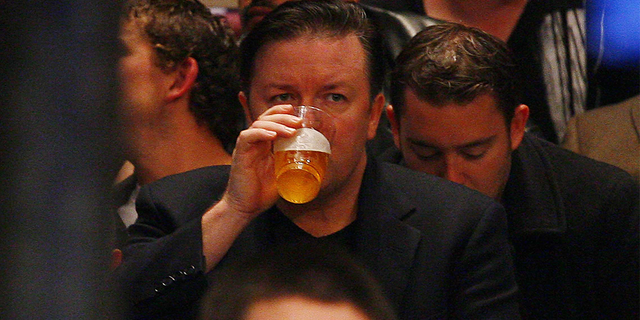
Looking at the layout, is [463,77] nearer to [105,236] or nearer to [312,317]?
[312,317]

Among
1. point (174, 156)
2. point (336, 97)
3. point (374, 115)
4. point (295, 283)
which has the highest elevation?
point (295, 283)

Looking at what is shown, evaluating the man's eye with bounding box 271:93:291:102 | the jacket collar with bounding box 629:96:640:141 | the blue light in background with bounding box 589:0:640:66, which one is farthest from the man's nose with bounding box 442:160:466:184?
the blue light in background with bounding box 589:0:640:66

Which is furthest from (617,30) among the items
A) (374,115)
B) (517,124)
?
(374,115)

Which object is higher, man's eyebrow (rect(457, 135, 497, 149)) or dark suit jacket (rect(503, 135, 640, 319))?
man's eyebrow (rect(457, 135, 497, 149))

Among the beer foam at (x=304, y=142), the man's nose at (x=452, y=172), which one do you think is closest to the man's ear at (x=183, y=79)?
the man's nose at (x=452, y=172)

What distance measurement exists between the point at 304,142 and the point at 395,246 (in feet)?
1.40

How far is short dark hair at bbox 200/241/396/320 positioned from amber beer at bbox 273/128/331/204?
63cm

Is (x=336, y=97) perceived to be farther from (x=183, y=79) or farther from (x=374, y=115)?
(x=183, y=79)

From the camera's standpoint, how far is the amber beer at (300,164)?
154cm

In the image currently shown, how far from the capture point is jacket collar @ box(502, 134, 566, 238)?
2254 mm

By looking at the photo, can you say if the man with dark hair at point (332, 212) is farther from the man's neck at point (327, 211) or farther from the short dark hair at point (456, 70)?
the short dark hair at point (456, 70)

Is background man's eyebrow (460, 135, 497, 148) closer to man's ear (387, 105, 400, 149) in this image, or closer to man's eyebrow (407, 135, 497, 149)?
man's eyebrow (407, 135, 497, 149)

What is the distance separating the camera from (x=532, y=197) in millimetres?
2275

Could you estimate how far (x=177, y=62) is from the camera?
2482mm
